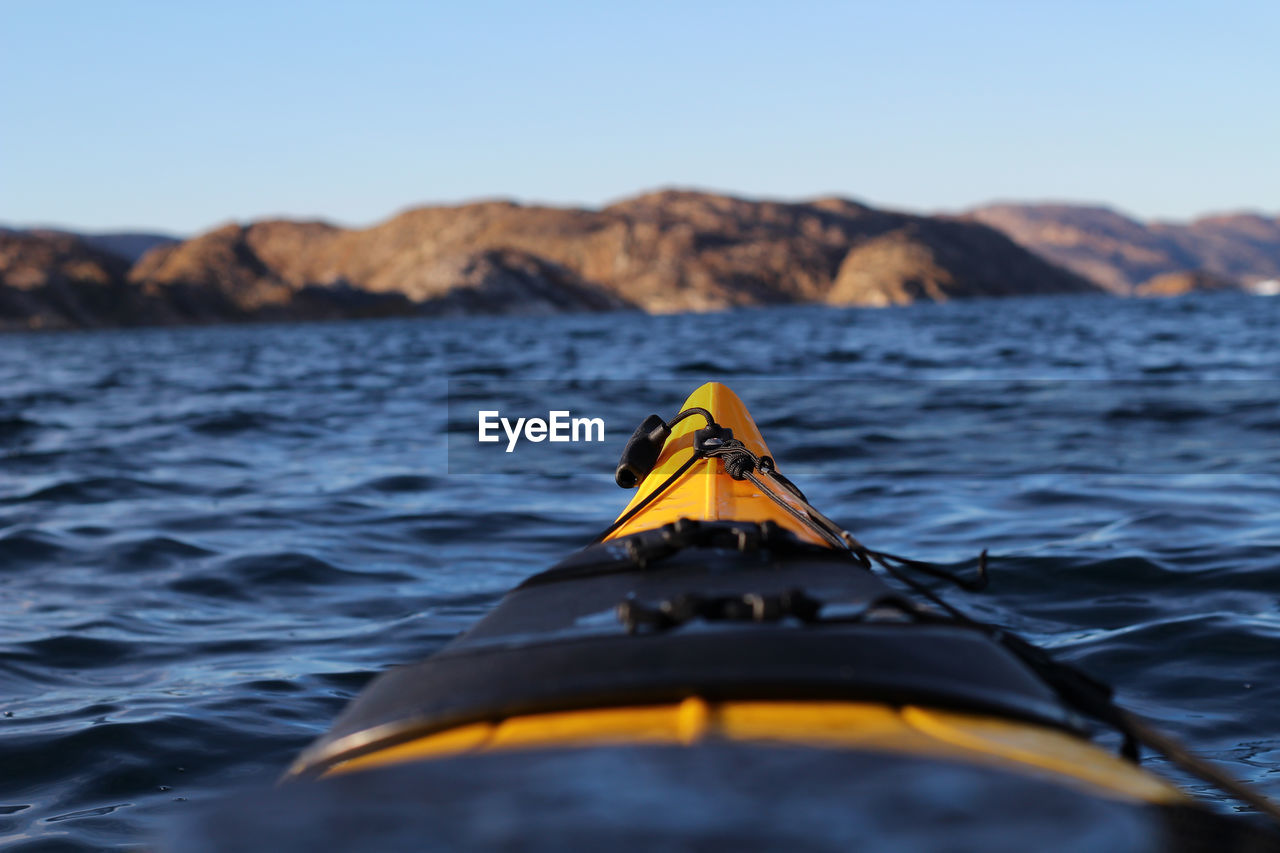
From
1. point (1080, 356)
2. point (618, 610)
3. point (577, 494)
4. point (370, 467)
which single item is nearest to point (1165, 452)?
point (577, 494)

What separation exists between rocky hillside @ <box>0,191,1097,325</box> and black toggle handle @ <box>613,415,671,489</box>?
124 meters

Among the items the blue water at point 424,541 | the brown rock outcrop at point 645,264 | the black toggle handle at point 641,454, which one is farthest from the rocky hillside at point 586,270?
the black toggle handle at point 641,454

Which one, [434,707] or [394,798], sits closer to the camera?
[394,798]

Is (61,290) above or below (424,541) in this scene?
above

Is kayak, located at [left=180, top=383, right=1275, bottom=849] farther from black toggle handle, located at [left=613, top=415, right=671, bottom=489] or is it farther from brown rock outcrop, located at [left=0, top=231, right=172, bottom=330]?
brown rock outcrop, located at [left=0, top=231, right=172, bottom=330]

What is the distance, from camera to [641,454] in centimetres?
430

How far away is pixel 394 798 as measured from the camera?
154cm

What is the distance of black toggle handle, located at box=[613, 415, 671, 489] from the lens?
4.27m

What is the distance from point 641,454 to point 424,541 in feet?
11.1

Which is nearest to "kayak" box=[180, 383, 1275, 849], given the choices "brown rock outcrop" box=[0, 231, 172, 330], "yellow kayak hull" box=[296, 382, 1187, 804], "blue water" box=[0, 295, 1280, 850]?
"yellow kayak hull" box=[296, 382, 1187, 804]

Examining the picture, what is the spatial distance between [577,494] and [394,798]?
7427mm

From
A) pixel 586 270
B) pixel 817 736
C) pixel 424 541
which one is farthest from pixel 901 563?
pixel 586 270

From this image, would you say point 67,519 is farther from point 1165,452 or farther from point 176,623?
point 1165,452

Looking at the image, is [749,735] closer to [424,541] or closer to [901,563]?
[901,563]
